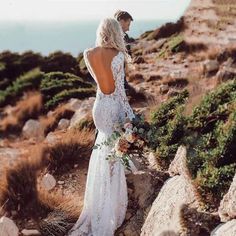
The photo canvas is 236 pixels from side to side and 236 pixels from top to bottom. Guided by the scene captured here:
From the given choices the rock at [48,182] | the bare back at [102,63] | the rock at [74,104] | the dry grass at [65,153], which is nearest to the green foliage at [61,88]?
the rock at [74,104]

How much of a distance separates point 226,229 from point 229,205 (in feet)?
0.77

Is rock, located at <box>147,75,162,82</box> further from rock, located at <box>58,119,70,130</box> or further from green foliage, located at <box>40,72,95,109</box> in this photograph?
rock, located at <box>58,119,70,130</box>

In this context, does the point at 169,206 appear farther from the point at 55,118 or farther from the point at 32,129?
the point at 32,129

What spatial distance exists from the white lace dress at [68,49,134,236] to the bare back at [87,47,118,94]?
0.28m

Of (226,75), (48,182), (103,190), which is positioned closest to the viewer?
(103,190)

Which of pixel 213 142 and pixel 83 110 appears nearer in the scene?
pixel 213 142

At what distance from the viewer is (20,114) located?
46.2 feet

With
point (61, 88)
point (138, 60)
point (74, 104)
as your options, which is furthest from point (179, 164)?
point (138, 60)

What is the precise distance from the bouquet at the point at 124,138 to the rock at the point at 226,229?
1163 millimetres

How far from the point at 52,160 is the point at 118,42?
2619mm

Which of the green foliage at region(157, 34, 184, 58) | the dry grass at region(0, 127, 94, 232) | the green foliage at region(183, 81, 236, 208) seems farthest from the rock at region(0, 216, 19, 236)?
the green foliage at region(157, 34, 184, 58)

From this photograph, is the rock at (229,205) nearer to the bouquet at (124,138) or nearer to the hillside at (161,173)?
the hillside at (161,173)

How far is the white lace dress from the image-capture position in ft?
19.4

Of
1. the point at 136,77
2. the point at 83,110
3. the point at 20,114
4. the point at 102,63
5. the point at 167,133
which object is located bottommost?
the point at 20,114
